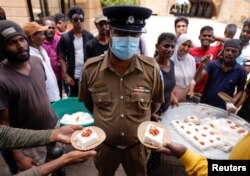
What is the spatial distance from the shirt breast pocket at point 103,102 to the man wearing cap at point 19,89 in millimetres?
643

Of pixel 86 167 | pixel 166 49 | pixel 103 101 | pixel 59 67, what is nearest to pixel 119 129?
pixel 103 101

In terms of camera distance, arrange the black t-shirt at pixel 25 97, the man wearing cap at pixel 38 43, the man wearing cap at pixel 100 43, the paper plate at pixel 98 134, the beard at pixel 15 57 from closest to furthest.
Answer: the paper plate at pixel 98 134, the black t-shirt at pixel 25 97, the beard at pixel 15 57, the man wearing cap at pixel 38 43, the man wearing cap at pixel 100 43

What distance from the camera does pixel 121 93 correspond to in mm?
2076

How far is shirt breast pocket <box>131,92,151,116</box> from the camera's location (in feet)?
6.82

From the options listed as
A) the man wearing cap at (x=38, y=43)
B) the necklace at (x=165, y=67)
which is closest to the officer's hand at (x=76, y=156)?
the necklace at (x=165, y=67)

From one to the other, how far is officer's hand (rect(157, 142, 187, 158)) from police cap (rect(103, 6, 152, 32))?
3.59 feet

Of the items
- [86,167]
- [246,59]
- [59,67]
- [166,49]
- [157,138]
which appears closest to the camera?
[157,138]

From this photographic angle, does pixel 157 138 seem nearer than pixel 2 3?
Yes

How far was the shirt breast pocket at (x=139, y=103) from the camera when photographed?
208cm

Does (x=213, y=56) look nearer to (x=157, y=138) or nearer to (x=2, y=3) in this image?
(x=157, y=138)

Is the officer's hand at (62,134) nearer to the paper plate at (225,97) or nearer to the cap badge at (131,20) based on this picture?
the cap badge at (131,20)

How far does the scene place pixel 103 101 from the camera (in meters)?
2.10

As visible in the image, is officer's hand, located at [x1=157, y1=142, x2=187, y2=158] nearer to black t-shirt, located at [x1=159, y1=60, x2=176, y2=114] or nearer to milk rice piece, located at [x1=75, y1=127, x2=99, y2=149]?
milk rice piece, located at [x1=75, y1=127, x2=99, y2=149]

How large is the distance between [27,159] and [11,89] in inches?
30.7
